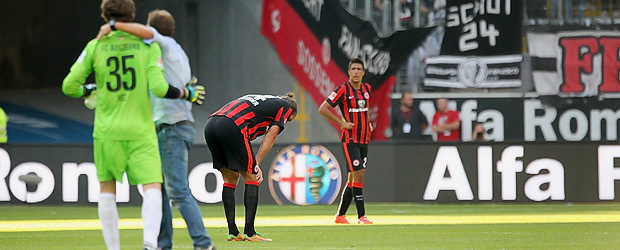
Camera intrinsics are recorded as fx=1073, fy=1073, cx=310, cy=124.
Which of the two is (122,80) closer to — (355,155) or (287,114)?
(287,114)

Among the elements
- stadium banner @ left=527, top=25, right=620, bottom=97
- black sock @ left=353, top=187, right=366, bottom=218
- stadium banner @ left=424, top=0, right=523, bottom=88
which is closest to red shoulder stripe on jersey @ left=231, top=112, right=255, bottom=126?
black sock @ left=353, top=187, right=366, bottom=218

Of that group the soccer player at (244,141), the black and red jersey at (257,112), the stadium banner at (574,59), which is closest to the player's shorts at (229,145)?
the soccer player at (244,141)

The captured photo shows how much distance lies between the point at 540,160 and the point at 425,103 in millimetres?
2593

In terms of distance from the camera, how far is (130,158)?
22.7 ft

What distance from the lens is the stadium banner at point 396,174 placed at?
1581 cm

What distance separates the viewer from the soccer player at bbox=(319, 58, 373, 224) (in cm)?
1211

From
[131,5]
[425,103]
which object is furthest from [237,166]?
[425,103]

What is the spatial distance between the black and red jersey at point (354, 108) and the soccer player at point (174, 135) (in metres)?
4.59

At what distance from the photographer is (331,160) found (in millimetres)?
16172

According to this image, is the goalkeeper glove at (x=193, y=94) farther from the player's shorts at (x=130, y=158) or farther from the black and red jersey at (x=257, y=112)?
the black and red jersey at (x=257, y=112)

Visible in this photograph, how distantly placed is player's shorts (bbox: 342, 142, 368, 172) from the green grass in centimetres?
69

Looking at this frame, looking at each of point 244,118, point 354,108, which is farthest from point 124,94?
point 354,108

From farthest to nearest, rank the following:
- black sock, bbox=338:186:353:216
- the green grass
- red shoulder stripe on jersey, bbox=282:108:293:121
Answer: black sock, bbox=338:186:353:216, red shoulder stripe on jersey, bbox=282:108:293:121, the green grass

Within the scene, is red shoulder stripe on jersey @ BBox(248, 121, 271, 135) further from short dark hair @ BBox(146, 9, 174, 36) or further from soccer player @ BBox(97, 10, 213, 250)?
short dark hair @ BBox(146, 9, 174, 36)
